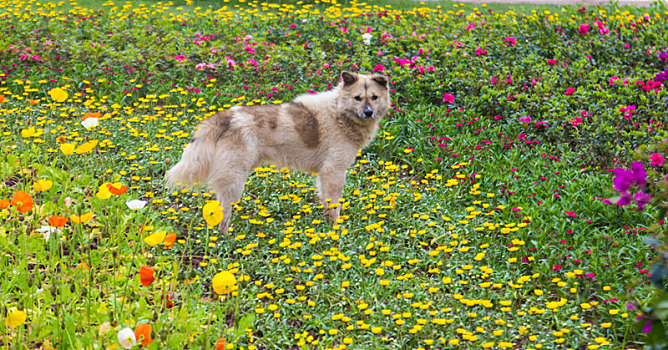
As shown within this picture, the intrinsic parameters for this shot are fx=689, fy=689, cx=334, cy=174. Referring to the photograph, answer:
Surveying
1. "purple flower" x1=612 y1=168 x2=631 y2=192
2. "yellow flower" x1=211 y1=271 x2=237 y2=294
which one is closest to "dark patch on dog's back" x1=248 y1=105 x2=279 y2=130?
"yellow flower" x1=211 y1=271 x2=237 y2=294

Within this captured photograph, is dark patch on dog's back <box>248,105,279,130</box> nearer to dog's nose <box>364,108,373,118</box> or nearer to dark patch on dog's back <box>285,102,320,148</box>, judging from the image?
dark patch on dog's back <box>285,102,320,148</box>

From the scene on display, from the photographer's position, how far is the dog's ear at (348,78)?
21.0 ft

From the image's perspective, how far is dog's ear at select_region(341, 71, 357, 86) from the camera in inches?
252

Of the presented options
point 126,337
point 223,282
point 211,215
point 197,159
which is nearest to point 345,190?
point 197,159

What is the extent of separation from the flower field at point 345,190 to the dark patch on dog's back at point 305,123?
0.62 meters

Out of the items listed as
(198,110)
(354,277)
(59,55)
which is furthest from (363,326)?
(59,55)

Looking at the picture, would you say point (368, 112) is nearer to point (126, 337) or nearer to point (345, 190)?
point (345, 190)

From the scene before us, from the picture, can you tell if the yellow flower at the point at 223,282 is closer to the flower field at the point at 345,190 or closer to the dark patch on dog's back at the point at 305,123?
the flower field at the point at 345,190

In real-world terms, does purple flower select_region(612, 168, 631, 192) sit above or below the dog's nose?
above

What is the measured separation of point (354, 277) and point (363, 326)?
3.83 ft

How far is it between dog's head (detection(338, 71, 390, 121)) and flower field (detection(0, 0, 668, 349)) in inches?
28.0

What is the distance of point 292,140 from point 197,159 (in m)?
0.88

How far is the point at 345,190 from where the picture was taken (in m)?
6.97

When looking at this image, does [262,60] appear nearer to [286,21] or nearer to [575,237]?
[286,21]
